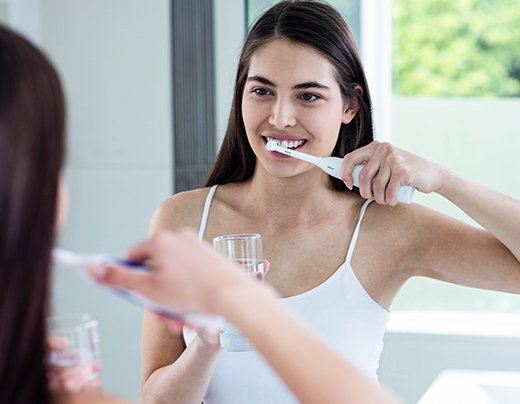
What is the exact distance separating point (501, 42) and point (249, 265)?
6.94 meters

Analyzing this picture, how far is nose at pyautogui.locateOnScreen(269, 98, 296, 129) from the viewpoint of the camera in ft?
6.65

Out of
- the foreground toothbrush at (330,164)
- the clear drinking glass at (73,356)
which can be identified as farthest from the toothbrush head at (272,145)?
the clear drinking glass at (73,356)

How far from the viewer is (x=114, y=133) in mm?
3652

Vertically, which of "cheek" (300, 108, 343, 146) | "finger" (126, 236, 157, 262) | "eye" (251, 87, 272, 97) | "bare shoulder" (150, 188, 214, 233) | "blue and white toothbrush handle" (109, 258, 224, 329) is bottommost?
"bare shoulder" (150, 188, 214, 233)

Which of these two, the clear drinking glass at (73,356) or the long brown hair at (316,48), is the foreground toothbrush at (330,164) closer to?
the long brown hair at (316,48)

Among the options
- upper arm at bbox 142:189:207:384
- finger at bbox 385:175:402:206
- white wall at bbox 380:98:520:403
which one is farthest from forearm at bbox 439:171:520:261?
white wall at bbox 380:98:520:403

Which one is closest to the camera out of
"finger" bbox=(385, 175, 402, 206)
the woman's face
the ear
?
"finger" bbox=(385, 175, 402, 206)

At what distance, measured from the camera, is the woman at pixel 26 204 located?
0.99 m

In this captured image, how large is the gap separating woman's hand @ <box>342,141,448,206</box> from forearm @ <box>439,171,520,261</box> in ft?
0.15

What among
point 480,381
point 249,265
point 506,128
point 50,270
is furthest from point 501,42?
point 50,270

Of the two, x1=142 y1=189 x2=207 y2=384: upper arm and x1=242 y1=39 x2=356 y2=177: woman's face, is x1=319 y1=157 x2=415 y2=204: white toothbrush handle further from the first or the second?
x1=142 y1=189 x2=207 y2=384: upper arm

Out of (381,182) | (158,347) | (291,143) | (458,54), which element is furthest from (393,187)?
(458,54)

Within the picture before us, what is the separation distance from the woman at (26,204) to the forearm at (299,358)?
208 mm

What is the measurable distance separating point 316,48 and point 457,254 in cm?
51
